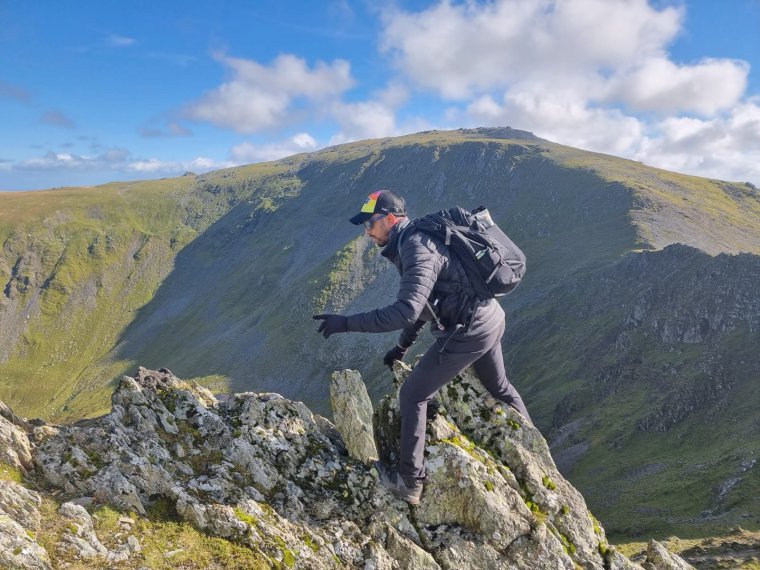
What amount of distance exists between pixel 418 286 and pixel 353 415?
708 cm

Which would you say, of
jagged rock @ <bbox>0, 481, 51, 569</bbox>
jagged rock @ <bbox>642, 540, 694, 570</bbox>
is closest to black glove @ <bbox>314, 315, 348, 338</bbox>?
jagged rock @ <bbox>0, 481, 51, 569</bbox>

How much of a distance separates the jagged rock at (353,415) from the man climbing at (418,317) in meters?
2.04

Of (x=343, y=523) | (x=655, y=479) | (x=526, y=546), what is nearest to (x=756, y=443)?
(x=655, y=479)

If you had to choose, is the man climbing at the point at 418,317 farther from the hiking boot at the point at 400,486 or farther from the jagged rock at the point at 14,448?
the jagged rock at the point at 14,448

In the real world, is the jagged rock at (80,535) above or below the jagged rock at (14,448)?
below

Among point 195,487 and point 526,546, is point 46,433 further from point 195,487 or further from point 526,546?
point 526,546

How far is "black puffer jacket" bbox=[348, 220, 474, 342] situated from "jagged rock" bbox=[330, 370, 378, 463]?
5328 mm

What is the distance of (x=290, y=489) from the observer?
11.1 meters

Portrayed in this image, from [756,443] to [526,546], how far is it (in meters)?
52.0

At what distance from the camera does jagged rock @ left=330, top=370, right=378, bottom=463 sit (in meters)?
13.7

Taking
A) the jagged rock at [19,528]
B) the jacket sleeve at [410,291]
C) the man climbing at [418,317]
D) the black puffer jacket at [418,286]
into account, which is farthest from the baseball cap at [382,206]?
the jagged rock at [19,528]

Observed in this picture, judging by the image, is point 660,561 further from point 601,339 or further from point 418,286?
point 601,339

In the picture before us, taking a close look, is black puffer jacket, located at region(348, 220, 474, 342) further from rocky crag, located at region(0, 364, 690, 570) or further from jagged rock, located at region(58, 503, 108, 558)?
jagged rock, located at region(58, 503, 108, 558)

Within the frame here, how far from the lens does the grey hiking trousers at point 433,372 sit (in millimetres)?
9977
